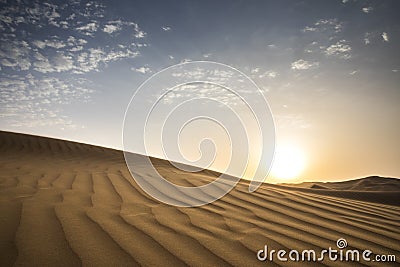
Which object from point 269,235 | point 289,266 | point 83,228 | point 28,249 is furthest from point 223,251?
point 28,249

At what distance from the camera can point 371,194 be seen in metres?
6.96

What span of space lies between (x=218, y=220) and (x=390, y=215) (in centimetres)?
240

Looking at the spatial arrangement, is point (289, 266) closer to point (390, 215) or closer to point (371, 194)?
point (390, 215)

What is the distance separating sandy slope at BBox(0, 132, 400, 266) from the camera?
1.59 metres

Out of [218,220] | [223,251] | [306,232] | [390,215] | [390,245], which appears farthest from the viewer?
[390,215]

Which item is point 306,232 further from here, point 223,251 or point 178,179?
point 178,179

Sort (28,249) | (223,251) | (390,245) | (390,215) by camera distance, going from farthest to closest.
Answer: (390,215)
(390,245)
(223,251)
(28,249)

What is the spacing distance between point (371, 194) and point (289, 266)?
6.82m

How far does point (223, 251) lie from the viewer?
1.73m

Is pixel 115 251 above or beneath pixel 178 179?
beneath

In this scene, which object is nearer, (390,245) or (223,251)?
(223,251)

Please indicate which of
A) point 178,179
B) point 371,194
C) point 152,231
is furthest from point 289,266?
point 371,194

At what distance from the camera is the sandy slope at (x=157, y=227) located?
1.59 metres

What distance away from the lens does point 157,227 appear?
6.82 feet
